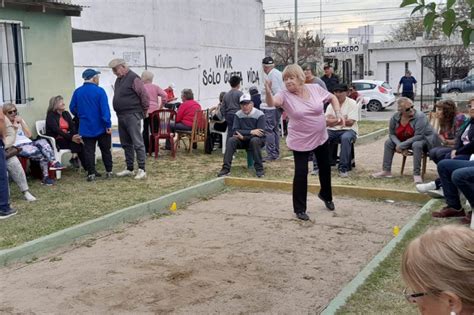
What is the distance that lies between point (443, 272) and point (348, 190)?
622 centimetres

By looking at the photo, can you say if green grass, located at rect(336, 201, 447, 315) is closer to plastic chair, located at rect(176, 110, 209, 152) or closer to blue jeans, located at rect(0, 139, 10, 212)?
blue jeans, located at rect(0, 139, 10, 212)

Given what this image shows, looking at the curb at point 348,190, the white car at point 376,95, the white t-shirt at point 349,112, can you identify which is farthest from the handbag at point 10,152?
the white car at point 376,95

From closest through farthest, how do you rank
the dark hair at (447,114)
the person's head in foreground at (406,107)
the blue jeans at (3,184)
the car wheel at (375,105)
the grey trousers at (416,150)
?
1. the blue jeans at (3,184)
2. the dark hair at (447,114)
3. the grey trousers at (416,150)
4. the person's head in foreground at (406,107)
5. the car wheel at (375,105)

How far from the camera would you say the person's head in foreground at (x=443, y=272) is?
61.0 inches

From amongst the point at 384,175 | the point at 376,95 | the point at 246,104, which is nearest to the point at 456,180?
the point at 384,175

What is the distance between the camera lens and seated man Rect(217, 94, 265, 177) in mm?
9047

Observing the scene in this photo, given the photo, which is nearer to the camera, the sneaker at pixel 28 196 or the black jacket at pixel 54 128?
the sneaker at pixel 28 196

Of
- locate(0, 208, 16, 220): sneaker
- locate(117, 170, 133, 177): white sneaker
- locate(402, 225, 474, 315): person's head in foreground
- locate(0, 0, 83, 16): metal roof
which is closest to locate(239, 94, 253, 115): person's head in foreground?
locate(117, 170, 133, 177): white sneaker

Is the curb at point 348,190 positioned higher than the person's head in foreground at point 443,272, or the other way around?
the person's head in foreground at point 443,272

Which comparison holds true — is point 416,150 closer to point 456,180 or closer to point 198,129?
point 456,180

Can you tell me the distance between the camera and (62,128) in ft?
30.8

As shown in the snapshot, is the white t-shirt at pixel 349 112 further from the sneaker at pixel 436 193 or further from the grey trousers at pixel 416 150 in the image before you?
the sneaker at pixel 436 193

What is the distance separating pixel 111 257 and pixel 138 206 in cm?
156

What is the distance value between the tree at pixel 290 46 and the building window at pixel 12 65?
34856 mm
